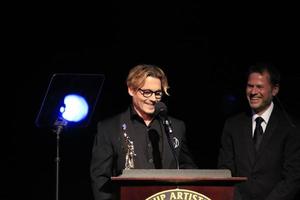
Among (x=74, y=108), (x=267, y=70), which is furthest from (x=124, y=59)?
(x=267, y=70)

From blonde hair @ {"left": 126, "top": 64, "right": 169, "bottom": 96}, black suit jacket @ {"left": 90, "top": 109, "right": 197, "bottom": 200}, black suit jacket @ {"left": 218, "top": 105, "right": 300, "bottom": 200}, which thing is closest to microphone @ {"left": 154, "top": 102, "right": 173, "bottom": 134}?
blonde hair @ {"left": 126, "top": 64, "right": 169, "bottom": 96}

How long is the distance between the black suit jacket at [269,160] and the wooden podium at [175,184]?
3.80 feet

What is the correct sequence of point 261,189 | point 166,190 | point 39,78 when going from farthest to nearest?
point 39,78
point 261,189
point 166,190

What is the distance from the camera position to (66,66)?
5199 millimetres

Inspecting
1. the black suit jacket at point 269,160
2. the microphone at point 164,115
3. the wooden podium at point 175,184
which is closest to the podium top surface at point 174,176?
the wooden podium at point 175,184

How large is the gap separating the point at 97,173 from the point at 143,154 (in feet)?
0.98

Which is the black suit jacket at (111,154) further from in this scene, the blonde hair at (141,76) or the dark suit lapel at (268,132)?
the dark suit lapel at (268,132)

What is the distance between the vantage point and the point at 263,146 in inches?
159

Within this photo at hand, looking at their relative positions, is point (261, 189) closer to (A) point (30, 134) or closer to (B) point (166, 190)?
(B) point (166, 190)

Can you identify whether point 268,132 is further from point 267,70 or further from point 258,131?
point 267,70

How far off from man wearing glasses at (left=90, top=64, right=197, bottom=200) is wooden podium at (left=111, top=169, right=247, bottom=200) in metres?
0.58

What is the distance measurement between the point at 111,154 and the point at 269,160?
112 centimetres

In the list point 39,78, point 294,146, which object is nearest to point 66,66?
point 39,78

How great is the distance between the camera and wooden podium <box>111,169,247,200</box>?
2.77 metres
